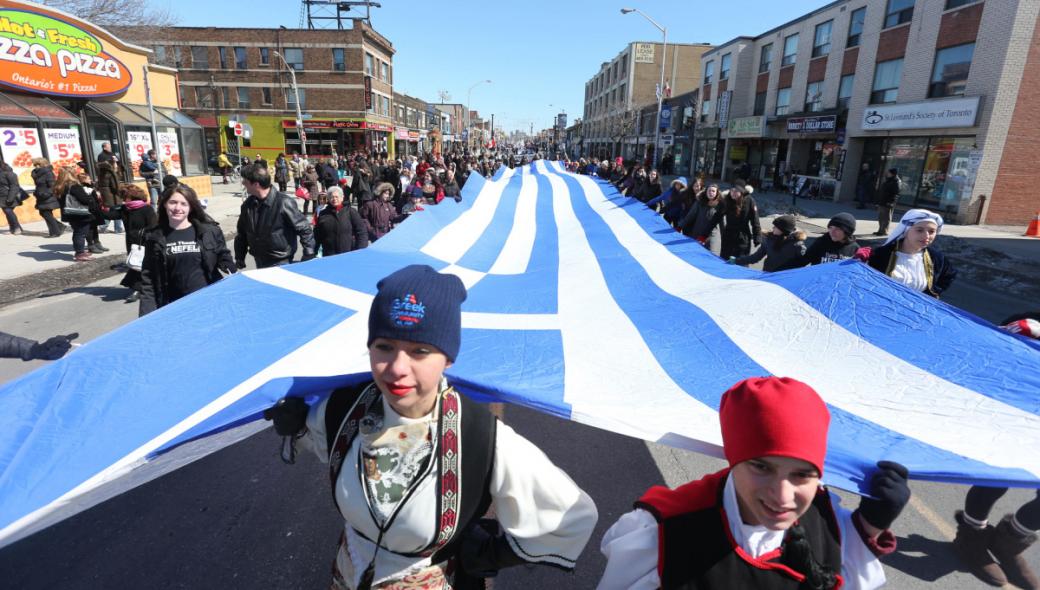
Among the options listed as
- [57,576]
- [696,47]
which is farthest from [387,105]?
[57,576]

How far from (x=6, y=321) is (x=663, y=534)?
8847 mm

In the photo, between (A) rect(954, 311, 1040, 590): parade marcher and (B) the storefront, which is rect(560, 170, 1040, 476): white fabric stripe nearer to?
(A) rect(954, 311, 1040, 590): parade marcher

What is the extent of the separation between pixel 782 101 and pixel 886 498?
103 ft

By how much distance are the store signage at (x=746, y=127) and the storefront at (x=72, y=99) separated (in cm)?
2764

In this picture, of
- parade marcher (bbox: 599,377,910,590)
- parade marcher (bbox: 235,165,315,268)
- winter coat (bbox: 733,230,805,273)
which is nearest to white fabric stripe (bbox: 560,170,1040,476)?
parade marcher (bbox: 599,377,910,590)

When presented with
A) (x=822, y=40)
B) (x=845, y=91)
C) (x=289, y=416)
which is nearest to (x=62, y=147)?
(x=289, y=416)

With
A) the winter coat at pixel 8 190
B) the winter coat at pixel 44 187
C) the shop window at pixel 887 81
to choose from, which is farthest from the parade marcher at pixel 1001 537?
the shop window at pixel 887 81

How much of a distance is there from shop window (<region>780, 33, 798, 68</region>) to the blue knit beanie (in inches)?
1225

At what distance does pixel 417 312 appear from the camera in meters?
1.38

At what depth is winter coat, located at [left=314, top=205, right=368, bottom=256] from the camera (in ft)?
20.7

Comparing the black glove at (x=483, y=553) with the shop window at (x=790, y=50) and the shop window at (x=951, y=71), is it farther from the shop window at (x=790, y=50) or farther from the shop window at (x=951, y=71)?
the shop window at (x=790, y=50)

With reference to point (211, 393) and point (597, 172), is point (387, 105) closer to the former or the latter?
point (597, 172)

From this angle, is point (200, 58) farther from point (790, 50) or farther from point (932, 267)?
point (932, 267)

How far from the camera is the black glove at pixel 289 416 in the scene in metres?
1.70
